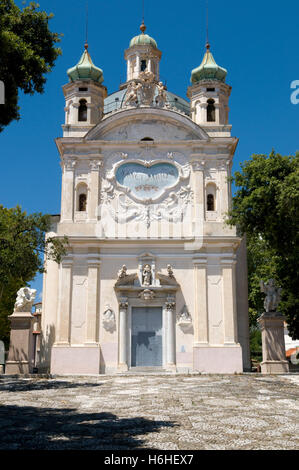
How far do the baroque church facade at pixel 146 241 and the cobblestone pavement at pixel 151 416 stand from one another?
767 centimetres

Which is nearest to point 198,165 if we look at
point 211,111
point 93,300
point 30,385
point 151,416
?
point 211,111

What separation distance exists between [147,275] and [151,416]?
1470 centimetres

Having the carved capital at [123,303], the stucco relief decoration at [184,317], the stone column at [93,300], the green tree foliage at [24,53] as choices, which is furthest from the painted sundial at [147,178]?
the green tree foliage at [24,53]

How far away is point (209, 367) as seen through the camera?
909 inches

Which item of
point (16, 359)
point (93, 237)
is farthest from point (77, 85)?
point (16, 359)

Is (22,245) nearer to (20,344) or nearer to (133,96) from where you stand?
(20,344)

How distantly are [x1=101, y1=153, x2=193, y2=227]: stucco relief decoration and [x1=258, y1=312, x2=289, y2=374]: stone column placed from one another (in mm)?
6791

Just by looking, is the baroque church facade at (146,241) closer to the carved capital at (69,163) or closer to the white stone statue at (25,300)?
the carved capital at (69,163)

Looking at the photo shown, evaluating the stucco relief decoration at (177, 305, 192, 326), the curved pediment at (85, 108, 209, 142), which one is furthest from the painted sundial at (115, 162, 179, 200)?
the stucco relief decoration at (177, 305, 192, 326)

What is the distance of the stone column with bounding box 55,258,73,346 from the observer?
23.8 meters

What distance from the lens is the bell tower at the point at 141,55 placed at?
35312mm

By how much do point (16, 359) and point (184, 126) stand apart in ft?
45.2

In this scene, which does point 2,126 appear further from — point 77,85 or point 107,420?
point 77,85

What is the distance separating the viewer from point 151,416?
9578 mm
